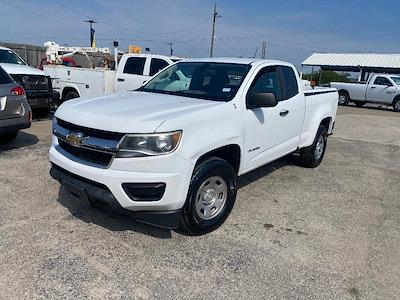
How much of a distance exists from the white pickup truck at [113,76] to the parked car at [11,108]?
378 centimetres

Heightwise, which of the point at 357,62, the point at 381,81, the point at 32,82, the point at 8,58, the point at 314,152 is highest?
the point at 357,62

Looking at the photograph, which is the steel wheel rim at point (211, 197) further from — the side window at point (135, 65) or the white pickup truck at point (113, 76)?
the side window at point (135, 65)

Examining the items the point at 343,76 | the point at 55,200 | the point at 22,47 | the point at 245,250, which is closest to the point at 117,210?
the point at 245,250

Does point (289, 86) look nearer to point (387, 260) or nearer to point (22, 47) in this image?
point (387, 260)

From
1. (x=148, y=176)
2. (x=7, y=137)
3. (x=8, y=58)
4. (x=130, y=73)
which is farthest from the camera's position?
Answer: (x=130, y=73)

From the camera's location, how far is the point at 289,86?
5328 mm

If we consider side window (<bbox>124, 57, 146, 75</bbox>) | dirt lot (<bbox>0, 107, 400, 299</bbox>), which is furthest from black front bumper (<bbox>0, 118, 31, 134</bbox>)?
side window (<bbox>124, 57, 146, 75</bbox>)

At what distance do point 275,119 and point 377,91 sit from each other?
60.7 ft

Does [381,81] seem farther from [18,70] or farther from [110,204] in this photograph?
[110,204]

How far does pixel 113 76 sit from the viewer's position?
415 inches

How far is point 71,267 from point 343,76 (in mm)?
39835

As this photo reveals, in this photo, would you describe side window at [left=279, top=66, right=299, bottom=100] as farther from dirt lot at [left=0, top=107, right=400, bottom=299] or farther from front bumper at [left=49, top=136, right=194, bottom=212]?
front bumper at [left=49, top=136, right=194, bottom=212]

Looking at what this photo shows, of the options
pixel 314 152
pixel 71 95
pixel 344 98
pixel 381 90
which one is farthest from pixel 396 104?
pixel 71 95

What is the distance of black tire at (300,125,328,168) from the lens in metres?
6.27
